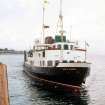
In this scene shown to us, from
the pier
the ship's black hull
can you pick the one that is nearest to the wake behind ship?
the ship's black hull

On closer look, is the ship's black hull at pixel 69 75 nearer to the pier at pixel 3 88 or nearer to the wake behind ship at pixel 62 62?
the wake behind ship at pixel 62 62

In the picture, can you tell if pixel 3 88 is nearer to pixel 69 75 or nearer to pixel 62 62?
pixel 69 75

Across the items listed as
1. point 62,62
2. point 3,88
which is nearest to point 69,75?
point 62,62

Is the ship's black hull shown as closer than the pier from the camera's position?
No

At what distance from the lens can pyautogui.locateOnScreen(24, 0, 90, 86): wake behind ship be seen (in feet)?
134

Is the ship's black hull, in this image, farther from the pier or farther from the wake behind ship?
the pier

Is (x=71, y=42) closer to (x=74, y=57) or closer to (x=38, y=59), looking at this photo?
(x=74, y=57)

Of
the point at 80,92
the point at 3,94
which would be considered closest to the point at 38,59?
the point at 80,92

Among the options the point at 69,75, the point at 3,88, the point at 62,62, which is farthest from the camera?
the point at 62,62

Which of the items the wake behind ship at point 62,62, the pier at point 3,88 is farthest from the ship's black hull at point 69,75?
the pier at point 3,88

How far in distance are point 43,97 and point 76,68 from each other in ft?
24.3

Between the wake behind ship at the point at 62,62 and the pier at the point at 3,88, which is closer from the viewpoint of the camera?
the pier at the point at 3,88

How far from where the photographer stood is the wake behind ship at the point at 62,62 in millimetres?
40906

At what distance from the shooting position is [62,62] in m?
43.9
